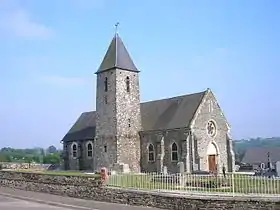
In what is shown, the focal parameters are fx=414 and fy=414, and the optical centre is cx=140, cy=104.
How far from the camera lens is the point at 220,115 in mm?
44781

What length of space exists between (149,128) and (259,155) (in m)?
33.5

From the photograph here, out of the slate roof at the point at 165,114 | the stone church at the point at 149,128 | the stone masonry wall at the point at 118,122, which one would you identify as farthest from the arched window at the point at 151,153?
the slate roof at the point at 165,114

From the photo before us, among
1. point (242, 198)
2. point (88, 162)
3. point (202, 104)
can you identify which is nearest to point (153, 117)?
point (202, 104)

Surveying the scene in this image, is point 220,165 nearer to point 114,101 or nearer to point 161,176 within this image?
point 114,101

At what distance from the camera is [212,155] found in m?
42.8

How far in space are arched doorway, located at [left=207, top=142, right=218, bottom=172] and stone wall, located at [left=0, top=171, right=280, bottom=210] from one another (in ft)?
62.0

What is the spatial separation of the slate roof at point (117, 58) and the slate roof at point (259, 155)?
31996 mm

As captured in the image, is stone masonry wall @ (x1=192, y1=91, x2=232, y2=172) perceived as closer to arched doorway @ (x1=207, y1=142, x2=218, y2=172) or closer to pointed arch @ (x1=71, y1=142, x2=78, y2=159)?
arched doorway @ (x1=207, y1=142, x2=218, y2=172)

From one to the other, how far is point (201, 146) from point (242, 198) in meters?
25.1

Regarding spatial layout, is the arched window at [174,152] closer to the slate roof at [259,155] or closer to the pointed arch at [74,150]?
the pointed arch at [74,150]

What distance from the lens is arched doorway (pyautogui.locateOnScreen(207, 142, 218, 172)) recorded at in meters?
42.4

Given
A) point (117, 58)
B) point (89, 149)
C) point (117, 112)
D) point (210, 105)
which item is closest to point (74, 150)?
point (89, 149)

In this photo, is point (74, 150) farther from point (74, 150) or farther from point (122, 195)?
point (122, 195)

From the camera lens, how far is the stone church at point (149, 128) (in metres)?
41.5
